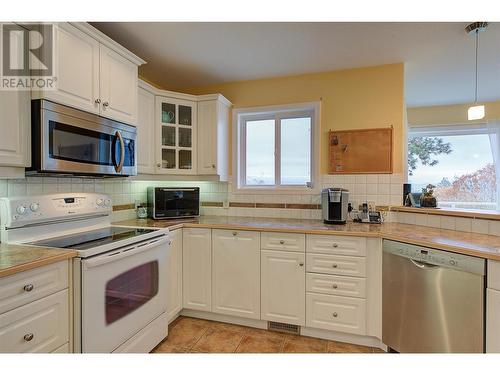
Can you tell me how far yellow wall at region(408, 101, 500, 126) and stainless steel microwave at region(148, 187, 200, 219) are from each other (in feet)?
11.5

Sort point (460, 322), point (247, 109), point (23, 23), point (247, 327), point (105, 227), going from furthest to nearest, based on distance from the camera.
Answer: point (247, 109)
point (247, 327)
point (105, 227)
point (460, 322)
point (23, 23)

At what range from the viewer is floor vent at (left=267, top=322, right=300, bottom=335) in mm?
2215

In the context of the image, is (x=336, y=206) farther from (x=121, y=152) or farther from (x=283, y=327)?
(x=121, y=152)

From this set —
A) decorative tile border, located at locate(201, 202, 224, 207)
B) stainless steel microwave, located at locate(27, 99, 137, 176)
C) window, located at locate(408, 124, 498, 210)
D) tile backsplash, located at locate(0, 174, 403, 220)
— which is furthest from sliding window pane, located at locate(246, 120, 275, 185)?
window, located at locate(408, 124, 498, 210)

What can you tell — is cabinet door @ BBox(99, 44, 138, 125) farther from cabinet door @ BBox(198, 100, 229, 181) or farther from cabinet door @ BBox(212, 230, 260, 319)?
cabinet door @ BBox(212, 230, 260, 319)

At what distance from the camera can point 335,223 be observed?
2389 millimetres

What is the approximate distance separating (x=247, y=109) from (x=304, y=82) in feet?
2.17

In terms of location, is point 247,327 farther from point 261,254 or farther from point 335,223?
point 335,223

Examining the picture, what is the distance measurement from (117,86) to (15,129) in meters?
0.77

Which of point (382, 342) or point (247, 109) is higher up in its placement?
point (247, 109)

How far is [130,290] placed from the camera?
5.68 feet

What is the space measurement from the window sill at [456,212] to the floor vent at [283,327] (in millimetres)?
1396

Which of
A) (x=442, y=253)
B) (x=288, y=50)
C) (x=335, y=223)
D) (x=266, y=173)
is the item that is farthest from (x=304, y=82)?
(x=442, y=253)

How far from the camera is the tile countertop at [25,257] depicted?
44.3 inches
